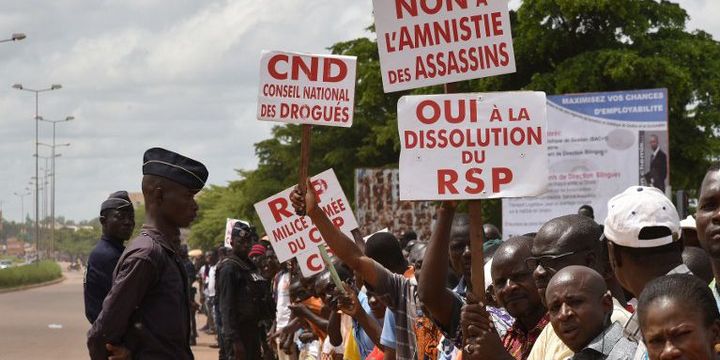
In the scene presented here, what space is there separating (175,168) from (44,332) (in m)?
24.8

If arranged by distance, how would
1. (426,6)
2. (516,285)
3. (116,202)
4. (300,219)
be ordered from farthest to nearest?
(300,219) < (116,202) < (426,6) < (516,285)

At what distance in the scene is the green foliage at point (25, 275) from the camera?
233 ft

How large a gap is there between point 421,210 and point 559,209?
743cm

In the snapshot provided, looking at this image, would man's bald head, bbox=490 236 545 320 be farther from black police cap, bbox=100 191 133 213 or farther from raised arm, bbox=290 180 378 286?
black police cap, bbox=100 191 133 213

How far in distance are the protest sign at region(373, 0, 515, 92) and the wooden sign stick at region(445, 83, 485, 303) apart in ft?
2.01

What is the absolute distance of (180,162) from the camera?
262 inches

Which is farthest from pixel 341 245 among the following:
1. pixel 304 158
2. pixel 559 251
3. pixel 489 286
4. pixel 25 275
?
pixel 25 275

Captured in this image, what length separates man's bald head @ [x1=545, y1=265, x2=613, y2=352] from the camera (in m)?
4.82

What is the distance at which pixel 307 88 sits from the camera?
29.2ft

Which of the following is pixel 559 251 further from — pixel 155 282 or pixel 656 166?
pixel 656 166

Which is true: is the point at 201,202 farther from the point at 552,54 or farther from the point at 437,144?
the point at 437,144

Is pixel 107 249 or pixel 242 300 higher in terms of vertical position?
pixel 107 249

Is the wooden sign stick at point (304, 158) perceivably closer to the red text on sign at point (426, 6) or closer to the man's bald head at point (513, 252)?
the red text on sign at point (426, 6)

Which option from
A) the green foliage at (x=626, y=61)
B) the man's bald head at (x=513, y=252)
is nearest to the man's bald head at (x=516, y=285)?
the man's bald head at (x=513, y=252)
